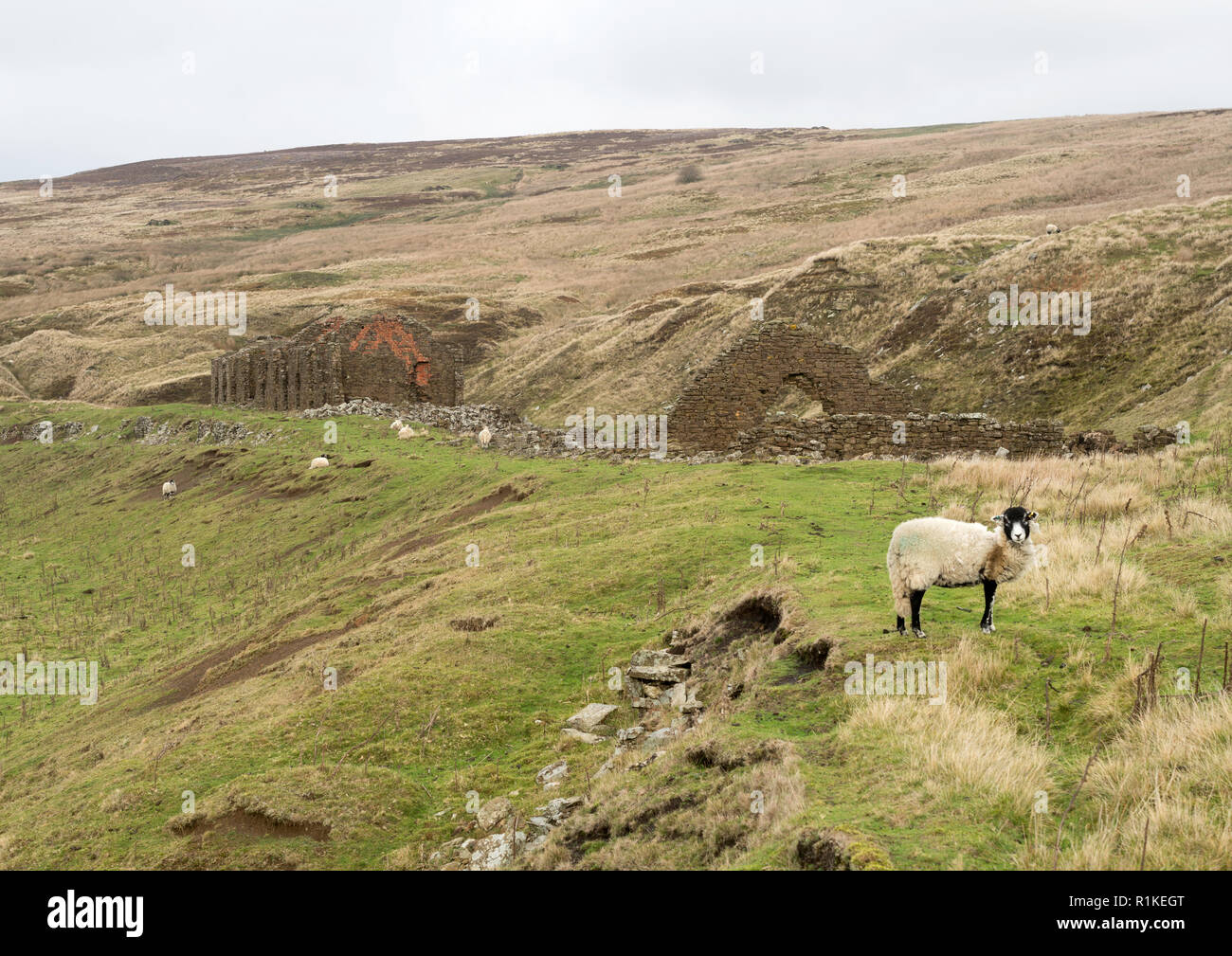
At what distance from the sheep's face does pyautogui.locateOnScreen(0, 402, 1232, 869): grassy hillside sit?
987mm

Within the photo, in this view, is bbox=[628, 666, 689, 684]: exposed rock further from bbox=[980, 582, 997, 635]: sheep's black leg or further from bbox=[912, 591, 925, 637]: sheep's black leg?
bbox=[980, 582, 997, 635]: sheep's black leg

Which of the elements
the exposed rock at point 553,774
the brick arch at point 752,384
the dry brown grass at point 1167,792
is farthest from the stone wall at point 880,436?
the dry brown grass at point 1167,792

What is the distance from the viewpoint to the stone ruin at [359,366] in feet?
142

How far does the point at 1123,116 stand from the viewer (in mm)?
137000

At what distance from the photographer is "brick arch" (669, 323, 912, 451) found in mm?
27812

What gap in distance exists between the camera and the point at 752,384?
27.8 metres

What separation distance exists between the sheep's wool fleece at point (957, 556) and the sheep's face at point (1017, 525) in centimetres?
8

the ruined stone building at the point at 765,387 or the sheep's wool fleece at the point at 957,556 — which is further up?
the ruined stone building at the point at 765,387

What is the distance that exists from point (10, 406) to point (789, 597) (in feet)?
197
